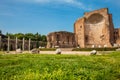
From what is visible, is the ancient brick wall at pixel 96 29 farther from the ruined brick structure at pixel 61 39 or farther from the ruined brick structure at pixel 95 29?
the ruined brick structure at pixel 61 39

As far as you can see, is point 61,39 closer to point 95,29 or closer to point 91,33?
point 91,33

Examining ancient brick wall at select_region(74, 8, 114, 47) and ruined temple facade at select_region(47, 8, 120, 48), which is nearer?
ancient brick wall at select_region(74, 8, 114, 47)

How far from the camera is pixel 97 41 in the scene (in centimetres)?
5388

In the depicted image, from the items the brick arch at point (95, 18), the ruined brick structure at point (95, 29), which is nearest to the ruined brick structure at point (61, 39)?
the ruined brick structure at point (95, 29)

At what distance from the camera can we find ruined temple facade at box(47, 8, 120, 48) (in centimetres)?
5222

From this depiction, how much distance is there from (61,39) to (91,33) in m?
8.73

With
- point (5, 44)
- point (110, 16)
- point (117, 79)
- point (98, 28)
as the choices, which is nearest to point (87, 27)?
point (98, 28)

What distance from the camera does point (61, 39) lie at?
5428 cm

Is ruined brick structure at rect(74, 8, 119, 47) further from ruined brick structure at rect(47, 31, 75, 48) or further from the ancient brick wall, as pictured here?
ruined brick structure at rect(47, 31, 75, 48)

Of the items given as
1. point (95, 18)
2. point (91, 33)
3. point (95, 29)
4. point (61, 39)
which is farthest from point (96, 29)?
point (61, 39)

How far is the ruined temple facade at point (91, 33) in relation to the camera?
5222 centimetres

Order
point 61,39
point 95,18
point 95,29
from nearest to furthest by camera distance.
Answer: point 95,18 < point 61,39 < point 95,29

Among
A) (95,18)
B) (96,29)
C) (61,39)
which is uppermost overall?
(95,18)

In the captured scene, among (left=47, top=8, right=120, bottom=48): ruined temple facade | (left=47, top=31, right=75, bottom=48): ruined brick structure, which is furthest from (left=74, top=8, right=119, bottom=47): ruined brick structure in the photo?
(left=47, top=31, right=75, bottom=48): ruined brick structure
